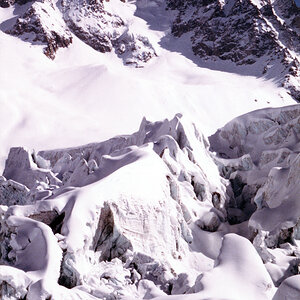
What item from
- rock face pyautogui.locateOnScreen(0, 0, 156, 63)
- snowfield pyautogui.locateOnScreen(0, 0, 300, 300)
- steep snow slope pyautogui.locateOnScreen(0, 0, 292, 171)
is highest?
snowfield pyautogui.locateOnScreen(0, 0, 300, 300)

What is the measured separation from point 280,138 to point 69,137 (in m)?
23.9

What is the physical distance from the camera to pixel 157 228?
51.4 ft

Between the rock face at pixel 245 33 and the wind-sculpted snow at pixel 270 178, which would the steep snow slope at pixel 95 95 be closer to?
the rock face at pixel 245 33

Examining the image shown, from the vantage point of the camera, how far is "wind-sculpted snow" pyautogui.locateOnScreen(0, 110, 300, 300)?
970 centimetres

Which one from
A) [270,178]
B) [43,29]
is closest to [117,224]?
[270,178]

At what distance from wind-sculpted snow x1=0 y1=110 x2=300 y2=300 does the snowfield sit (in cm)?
4

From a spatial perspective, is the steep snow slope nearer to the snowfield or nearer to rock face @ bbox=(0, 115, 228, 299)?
the snowfield

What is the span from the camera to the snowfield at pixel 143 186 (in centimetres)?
1054

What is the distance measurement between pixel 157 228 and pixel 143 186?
1.60 meters

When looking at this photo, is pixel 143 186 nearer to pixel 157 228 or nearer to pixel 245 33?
pixel 157 228

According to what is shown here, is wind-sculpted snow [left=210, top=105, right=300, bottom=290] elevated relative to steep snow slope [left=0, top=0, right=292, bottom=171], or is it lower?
elevated

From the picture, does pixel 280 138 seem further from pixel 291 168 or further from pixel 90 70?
pixel 90 70

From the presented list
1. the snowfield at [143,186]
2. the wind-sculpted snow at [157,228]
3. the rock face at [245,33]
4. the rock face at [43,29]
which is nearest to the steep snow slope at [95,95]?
the snowfield at [143,186]

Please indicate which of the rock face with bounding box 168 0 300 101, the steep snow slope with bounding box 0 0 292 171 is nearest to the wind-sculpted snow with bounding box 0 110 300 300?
the steep snow slope with bounding box 0 0 292 171
